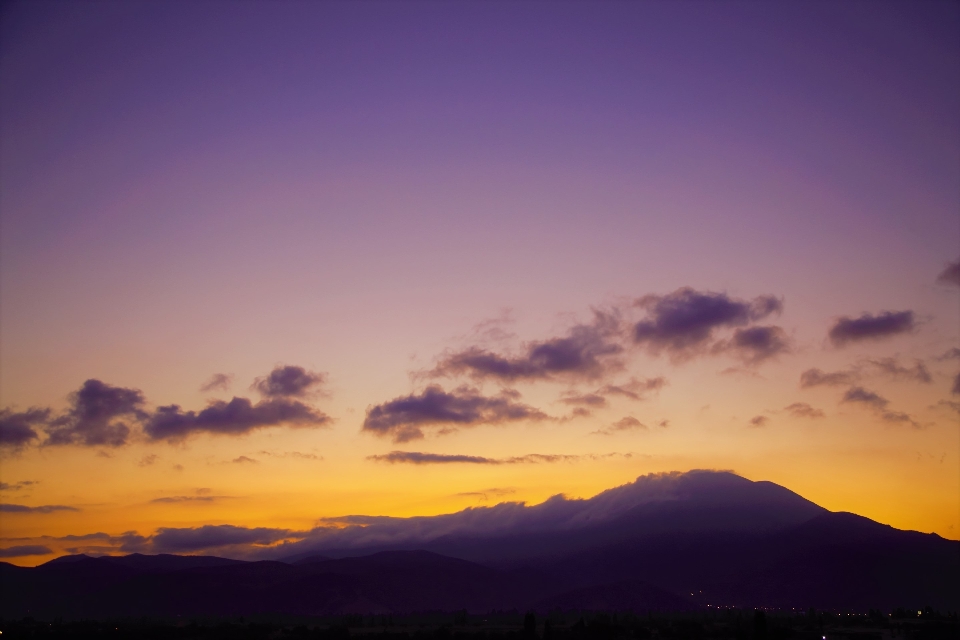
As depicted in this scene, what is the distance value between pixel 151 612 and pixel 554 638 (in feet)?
441

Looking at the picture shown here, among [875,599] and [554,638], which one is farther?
[875,599]

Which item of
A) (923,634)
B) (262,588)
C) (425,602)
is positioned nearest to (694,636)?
(923,634)

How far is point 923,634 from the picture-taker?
8569 centimetres

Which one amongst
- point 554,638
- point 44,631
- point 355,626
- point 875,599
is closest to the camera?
point 554,638

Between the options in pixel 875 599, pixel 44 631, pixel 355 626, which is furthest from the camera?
pixel 875 599

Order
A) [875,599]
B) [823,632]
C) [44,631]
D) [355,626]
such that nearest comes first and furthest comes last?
[823,632] < [44,631] < [355,626] < [875,599]

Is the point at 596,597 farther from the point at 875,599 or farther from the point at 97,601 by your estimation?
the point at 97,601

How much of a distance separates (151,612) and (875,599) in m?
161

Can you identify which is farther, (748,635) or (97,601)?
(97,601)

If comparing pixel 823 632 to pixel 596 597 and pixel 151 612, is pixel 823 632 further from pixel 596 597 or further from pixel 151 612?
pixel 151 612

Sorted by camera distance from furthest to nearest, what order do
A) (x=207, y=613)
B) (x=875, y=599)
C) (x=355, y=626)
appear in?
(x=875, y=599)
(x=207, y=613)
(x=355, y=626)

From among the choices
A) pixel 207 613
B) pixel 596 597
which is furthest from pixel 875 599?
pixel 207 613

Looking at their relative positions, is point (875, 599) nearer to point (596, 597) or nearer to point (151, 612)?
point (596, 597)

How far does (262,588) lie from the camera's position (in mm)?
199875
